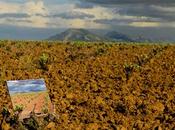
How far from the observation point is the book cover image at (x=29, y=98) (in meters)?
12.2

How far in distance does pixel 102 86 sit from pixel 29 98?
5940 millimetres

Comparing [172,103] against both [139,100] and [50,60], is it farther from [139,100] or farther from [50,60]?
[50,60]

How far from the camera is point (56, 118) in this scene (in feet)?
43.8

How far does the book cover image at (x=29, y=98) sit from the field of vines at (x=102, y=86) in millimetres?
829

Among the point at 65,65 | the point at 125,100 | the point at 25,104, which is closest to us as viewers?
the point at 25,104

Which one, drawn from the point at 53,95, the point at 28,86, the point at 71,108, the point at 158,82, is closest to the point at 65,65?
the point at 158,82

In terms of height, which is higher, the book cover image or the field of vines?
the book cover image

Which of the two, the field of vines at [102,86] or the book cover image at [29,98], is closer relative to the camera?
the book cover image at [29,98]

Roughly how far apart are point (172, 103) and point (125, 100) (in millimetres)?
1414

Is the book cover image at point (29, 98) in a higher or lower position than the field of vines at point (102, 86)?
higher

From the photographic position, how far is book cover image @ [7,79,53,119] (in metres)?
12.2

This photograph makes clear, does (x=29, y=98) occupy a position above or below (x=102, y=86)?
above

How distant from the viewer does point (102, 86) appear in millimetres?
17906

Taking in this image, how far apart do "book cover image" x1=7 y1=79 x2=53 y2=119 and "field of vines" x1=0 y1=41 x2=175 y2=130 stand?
829 millimetres
